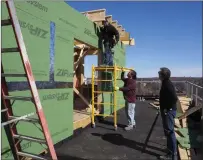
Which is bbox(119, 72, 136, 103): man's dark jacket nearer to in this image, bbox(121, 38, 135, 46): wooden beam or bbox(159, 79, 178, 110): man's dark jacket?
bbox(159, 79, 178, 110): man's dark jacket

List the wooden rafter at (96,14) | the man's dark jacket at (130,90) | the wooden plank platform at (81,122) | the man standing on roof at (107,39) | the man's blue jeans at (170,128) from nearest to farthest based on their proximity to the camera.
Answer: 1. the man's blue jeans at (170,128)
2. the wooden plank platform at (81,122)
3. the man's dark jacket at (130,90)
4. the wooden rafter at (96,14)
5. the man standing on roof at (107,39)

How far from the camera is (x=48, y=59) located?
5512 mm

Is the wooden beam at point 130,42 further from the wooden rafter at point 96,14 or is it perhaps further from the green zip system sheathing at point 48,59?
the green zip system sheathing at point 48,59

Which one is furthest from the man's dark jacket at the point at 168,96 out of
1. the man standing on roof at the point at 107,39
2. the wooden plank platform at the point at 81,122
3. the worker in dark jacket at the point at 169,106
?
the man standing on roof at the point at 107,39

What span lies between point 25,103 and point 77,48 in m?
6.49

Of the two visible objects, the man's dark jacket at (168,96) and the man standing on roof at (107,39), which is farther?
the man standing on roof at (107,39)

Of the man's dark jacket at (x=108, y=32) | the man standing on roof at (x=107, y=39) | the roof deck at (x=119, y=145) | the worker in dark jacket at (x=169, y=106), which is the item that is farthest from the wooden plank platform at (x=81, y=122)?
the man's dark jacket at (x=108, y=32)

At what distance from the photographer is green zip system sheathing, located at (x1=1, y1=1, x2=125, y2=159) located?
4438 mm

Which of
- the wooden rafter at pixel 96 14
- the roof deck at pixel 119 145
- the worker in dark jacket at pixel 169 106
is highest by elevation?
the wooden rafter at pixel 96 14

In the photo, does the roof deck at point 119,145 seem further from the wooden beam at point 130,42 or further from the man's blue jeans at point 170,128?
the wooden beam at point 130,42

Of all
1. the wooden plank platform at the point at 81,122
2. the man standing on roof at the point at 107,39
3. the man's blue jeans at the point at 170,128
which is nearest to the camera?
the man's blue jeans at the point at 170,128

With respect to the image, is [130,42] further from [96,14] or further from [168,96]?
[168,96]

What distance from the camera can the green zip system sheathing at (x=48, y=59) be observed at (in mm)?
4438

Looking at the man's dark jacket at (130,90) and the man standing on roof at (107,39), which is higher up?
the man standing on roof at (107,39)
